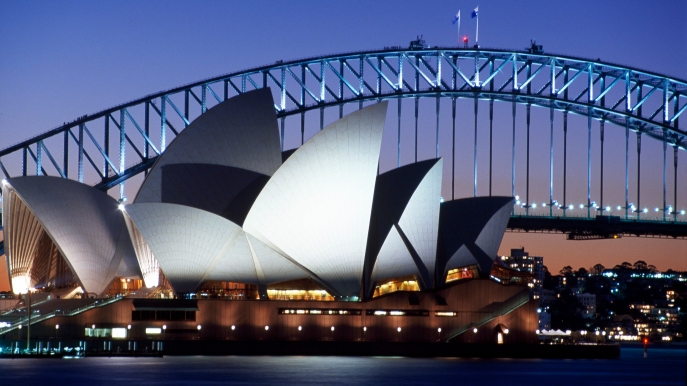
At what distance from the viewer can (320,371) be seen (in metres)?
52.3

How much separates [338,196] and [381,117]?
17.0 ft

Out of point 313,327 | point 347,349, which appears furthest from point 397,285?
point 313,327

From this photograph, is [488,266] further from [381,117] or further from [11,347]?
[11,347]

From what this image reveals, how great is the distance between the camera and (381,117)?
61.2 metres

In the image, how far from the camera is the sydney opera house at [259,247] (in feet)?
209

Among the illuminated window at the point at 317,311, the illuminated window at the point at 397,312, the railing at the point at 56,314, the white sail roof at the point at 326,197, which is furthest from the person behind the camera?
the illuminated window at the point at 397,312

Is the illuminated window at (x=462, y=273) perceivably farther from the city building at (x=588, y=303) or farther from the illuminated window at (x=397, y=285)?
the city building at (x=588, y=303)

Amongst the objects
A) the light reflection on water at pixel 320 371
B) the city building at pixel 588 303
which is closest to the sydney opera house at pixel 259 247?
the light reflection on water at pixel 320 371

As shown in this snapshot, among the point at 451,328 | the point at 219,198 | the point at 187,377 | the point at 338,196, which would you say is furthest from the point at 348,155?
the point at 187,377

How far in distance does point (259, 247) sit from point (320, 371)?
13953 millimetres

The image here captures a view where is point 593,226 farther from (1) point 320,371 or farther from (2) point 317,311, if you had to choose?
(1) point 320,371

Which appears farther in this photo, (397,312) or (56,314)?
(397,312)

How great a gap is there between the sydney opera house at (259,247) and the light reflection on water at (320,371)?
3334 millimetres

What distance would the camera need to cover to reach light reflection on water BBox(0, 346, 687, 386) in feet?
156
